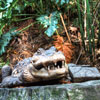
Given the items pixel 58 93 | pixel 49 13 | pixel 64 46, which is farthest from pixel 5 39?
pixel 58 93

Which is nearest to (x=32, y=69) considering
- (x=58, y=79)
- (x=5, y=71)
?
(x=58, y=79)

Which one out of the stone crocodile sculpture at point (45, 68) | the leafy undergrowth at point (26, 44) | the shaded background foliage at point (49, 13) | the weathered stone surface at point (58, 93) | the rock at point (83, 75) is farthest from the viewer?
the leafy undergrowth at point (26, 44)

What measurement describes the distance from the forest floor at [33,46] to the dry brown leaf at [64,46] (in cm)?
9

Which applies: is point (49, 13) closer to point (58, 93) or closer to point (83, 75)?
point (83, 75)

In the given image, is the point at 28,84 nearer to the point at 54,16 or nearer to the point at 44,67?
the point at 44,67

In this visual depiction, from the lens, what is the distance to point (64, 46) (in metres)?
2.87

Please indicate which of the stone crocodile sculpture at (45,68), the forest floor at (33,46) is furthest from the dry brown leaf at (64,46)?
the stone crocodile sculpture at (45,68)

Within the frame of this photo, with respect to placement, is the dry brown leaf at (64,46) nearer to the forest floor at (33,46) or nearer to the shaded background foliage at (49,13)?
the forest floor at (33,46)

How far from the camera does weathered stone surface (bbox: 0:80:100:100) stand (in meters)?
1.02

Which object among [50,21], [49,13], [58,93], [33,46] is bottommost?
[33,46]

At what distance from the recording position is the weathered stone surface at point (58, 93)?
102cm

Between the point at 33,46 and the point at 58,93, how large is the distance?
2222mm

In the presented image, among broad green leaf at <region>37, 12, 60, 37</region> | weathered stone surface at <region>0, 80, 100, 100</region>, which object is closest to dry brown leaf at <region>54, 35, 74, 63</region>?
broad green leaf at <region>37, 12, 60, 37</region>

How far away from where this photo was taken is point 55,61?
1.24 metres
